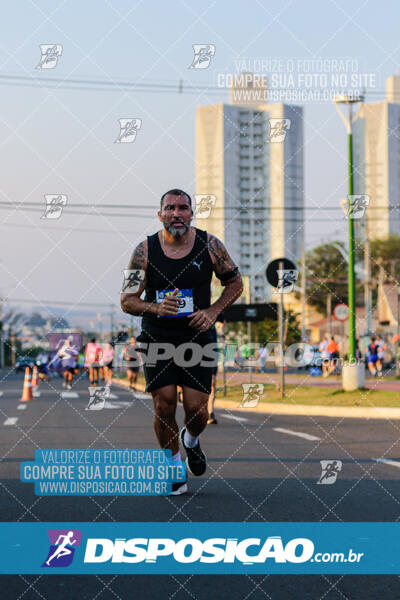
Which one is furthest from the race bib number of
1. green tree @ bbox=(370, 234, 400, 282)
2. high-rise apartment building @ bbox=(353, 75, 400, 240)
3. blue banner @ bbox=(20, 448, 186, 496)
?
high-rise apartment building @ bbox=(353, 75, 400, 240)

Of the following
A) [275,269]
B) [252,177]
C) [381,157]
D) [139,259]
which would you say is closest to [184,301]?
[139,259]

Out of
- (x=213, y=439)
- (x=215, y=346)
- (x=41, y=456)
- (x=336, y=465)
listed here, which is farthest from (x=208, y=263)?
(x=213, y=439)

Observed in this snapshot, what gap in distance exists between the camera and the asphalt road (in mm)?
4473

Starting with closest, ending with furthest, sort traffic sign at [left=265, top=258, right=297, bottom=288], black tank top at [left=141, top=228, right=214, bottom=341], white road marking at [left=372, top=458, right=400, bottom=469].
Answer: black tank top at [left=141, top=228, right=214, bottom=341], white road marking at [left=372, top=458, right=400, bottom=469], traffic sign at [left=265, top=258, right=297, bottom=288]

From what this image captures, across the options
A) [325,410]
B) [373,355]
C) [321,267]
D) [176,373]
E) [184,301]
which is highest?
[321,267]

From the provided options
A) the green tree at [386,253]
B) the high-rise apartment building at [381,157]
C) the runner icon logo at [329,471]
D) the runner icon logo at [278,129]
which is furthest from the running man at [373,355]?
the high-rise apartment building at [381,157]

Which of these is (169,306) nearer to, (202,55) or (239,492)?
(239,492)

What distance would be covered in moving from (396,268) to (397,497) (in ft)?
319

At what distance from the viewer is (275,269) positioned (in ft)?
64.5

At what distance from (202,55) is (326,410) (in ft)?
27.9

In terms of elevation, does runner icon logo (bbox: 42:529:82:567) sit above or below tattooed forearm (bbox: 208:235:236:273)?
below

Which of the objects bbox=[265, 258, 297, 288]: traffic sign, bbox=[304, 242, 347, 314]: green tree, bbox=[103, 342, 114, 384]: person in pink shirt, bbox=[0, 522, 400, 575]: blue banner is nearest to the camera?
bbox=[0, 522, 400, 575]: blue banner

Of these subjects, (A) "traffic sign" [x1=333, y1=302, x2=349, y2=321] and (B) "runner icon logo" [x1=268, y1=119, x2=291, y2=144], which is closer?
(B) "runner icon logo" [x1=268, y1=119, x2=291, y2=144]

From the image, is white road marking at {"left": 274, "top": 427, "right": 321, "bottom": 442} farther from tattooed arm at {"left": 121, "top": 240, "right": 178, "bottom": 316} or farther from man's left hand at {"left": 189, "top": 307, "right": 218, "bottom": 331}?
tattooed arm at {"left": 121, "top": 240, "right": 178, "bottom": 316}
